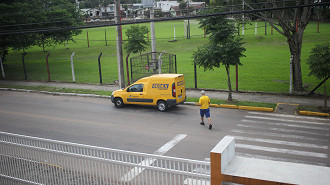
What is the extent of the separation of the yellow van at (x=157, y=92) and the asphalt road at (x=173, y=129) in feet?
1.60

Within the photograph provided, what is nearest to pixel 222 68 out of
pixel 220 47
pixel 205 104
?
pixel 220 47

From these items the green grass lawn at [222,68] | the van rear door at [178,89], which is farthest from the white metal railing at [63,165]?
the green grass lawn at [222,68]

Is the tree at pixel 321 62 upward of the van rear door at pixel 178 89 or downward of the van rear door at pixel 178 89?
upward

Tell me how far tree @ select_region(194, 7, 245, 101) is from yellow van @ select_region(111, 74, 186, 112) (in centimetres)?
173

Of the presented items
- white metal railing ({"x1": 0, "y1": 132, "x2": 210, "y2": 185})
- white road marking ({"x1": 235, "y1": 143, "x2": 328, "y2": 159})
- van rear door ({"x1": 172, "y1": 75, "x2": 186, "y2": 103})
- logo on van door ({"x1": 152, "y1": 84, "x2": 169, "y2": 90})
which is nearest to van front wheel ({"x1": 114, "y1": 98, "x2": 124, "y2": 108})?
logo on van door ({"x1": 152, "y1": 84, "x2": 169, "y2": 90})

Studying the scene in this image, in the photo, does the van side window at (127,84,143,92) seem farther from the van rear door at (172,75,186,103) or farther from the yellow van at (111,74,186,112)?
the van rear door at (172,75,186,103)

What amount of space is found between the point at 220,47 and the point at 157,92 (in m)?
4.17

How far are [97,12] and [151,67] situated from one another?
80860 mm

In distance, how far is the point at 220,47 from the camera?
57.4 ft

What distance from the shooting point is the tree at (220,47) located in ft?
56.5

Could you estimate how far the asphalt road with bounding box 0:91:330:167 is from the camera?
1163 centimetres

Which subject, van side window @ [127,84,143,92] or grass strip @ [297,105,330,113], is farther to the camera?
van side window @ [127,84,143,92]

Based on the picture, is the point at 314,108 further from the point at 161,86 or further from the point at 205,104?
the point at 161,86

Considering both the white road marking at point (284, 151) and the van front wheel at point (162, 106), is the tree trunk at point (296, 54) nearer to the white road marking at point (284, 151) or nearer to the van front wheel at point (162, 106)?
the van front wheel at point (162, 106)
